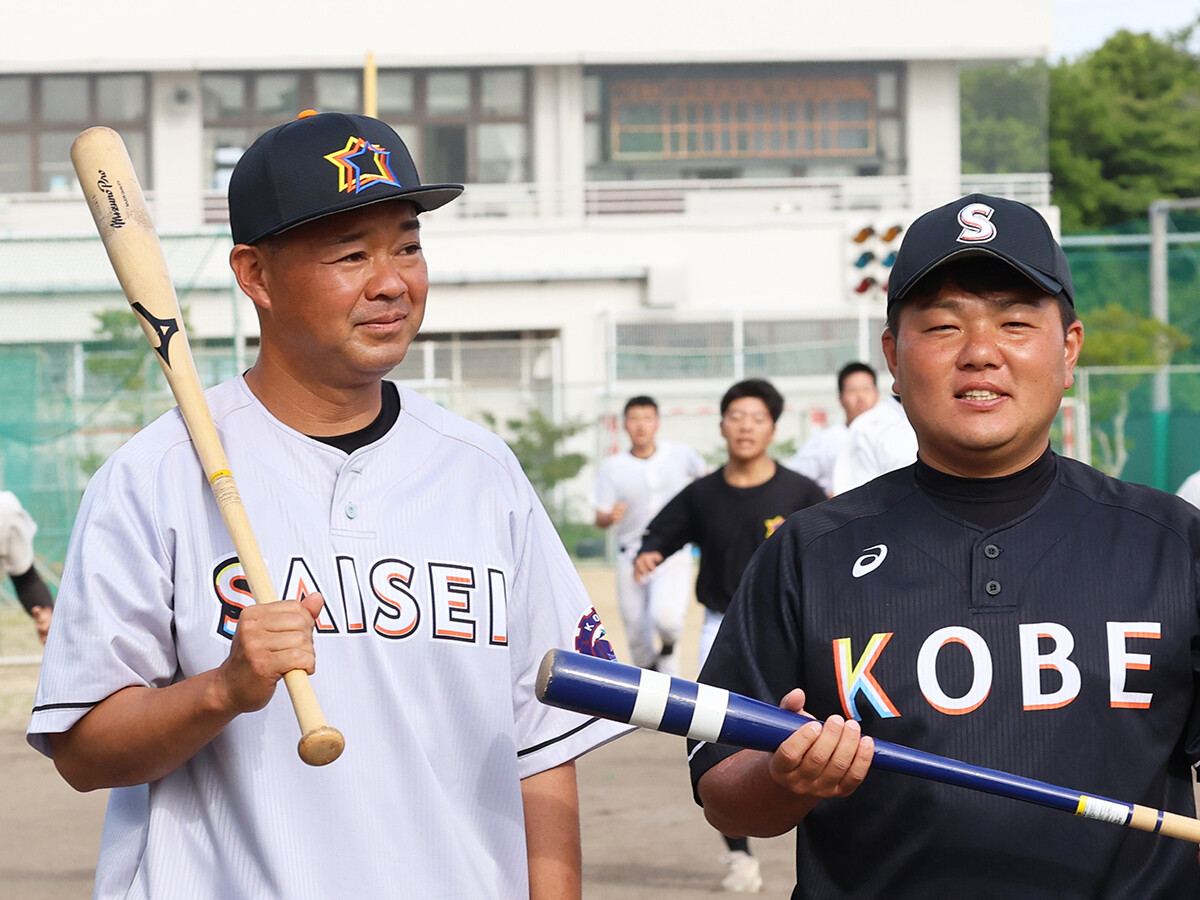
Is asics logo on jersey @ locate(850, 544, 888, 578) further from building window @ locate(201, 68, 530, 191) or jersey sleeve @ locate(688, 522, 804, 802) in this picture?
building window @ locate(201, 68, 530, 191)

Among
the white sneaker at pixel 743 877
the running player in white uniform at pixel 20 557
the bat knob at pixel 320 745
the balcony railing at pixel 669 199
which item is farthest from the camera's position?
the balcony railing at pixel 669 199

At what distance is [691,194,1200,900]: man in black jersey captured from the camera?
7.75 ft

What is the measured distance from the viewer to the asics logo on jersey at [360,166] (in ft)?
8.20

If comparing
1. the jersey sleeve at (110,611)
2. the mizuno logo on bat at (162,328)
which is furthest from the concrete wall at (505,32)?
the jersey sleeve at (110,611)

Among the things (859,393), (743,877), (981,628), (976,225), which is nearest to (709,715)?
(981,628)

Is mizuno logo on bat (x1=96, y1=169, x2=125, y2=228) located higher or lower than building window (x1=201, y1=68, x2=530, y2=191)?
lower

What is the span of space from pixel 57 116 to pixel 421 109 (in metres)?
6.83

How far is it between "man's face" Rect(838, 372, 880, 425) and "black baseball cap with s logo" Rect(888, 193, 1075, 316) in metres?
7.97

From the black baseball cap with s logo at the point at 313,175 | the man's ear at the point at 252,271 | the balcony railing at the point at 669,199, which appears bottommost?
the man's ear at the point at 252,271

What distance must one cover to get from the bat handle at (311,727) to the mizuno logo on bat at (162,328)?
817 mm

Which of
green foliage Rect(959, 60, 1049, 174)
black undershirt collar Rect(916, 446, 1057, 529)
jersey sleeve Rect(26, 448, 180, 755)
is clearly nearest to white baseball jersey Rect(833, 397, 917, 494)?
black undershirt collar Rect(916, 446, 1057, 529)

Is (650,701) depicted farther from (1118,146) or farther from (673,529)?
(1118,146)

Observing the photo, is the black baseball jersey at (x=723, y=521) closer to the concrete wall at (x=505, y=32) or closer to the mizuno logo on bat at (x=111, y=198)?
the mizuno logo on bat at (x=111, y=198)

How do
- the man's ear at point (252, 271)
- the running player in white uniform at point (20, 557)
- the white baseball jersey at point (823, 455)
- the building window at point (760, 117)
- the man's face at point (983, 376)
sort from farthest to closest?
the building window at point (760, 117) → the white baseball jersey at point (823, 455) → the running player in white uniform at point (20, 557) → the man's ear at point (252, 271) → the man's face at point (983, 376)
